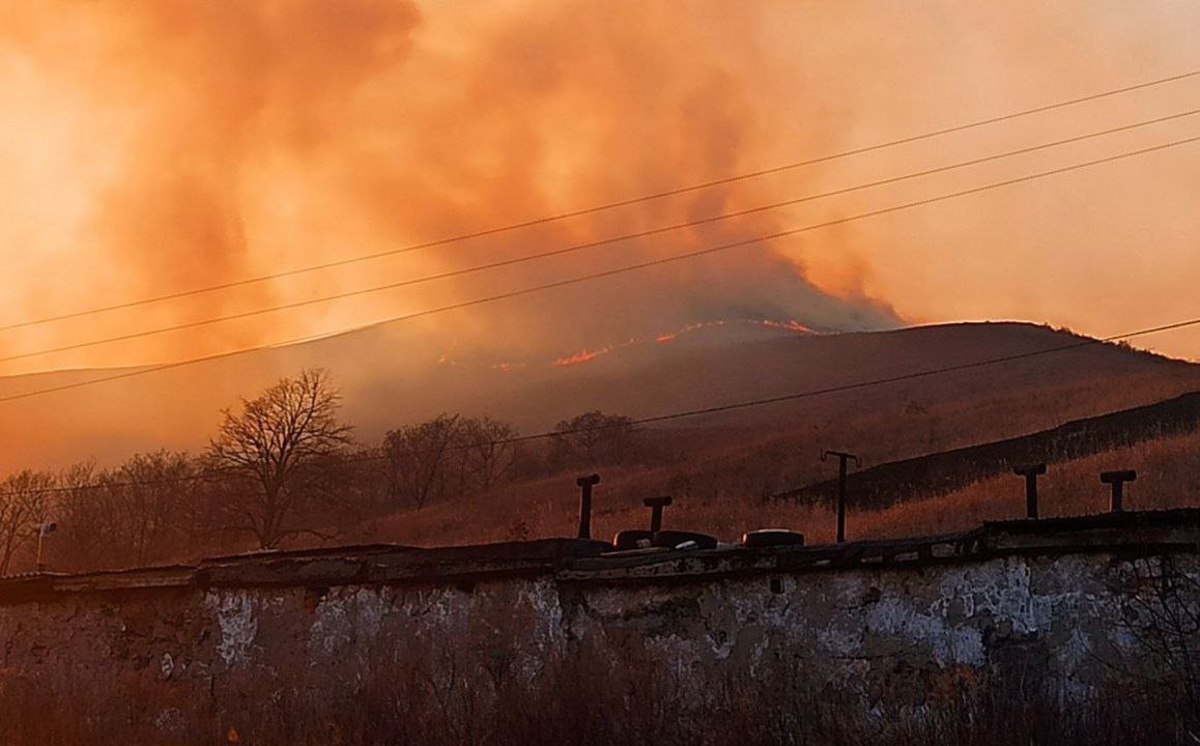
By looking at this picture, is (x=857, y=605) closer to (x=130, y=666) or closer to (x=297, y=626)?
(x=297, y=626)

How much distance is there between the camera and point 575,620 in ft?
39.7

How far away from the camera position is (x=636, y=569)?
39.0ft

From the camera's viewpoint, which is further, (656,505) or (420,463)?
(420,463)

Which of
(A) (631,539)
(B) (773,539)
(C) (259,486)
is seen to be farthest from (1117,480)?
(C) (259,486)

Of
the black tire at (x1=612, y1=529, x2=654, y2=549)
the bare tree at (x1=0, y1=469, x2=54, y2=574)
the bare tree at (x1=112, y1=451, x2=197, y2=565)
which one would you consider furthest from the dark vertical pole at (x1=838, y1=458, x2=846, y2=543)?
the bare tree at (x1=0, y1=469, x2=54, y2=574)

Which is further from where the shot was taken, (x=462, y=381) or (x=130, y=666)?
(x=462, y=381)

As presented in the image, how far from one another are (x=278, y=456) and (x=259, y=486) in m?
2.06

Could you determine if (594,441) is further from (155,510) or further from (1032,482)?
(1032,482)

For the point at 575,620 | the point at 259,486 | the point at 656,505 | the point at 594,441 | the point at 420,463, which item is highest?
the point at 594,441

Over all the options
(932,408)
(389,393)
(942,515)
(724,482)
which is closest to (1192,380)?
(932,408)

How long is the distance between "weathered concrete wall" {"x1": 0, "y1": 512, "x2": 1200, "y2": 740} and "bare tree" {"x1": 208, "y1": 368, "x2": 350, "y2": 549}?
3123cm

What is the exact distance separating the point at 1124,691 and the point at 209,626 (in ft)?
31.6

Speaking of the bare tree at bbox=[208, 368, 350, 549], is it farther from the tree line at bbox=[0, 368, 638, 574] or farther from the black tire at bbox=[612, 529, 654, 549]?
the black tire at bbox=[612, 529, 654, 549]

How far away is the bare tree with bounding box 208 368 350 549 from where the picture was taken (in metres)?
46.9
